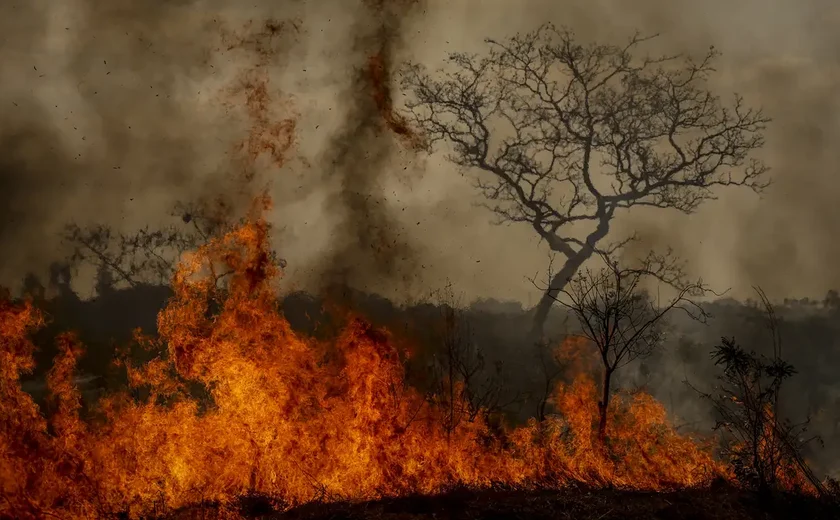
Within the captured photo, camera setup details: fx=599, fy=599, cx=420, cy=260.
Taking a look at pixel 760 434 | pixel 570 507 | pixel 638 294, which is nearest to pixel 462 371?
pixel 638 294

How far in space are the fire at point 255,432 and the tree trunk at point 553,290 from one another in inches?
91.4

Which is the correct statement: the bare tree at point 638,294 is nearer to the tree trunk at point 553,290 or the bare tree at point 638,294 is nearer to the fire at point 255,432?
the tree trunk at point 553,290

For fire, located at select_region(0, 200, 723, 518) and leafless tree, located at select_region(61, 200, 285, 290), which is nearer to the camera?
fire, located at select_region(0, 200, 723, 518)

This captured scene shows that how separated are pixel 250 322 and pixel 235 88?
5.20 m

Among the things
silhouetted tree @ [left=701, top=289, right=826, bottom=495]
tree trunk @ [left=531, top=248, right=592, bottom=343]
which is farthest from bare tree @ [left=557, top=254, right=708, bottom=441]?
silhouetted tree @ [left=701, top=289, right=826, bottom=495]

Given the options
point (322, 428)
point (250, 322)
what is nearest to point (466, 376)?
point (322, 428)

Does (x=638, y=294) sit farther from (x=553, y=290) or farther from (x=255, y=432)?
(x=255, y=432)

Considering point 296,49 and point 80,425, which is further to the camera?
point 296,49

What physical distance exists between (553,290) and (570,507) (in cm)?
588

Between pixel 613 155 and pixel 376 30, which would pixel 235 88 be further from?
pixel 613 155

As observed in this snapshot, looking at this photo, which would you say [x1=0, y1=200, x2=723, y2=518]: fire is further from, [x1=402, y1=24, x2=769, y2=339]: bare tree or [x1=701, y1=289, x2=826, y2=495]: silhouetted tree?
[x1=402, y1=24, x2=769, y2=339]: bare tree

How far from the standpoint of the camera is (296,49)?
42.3 feet

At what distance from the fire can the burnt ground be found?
664mm

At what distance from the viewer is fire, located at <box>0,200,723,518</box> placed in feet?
31.2
